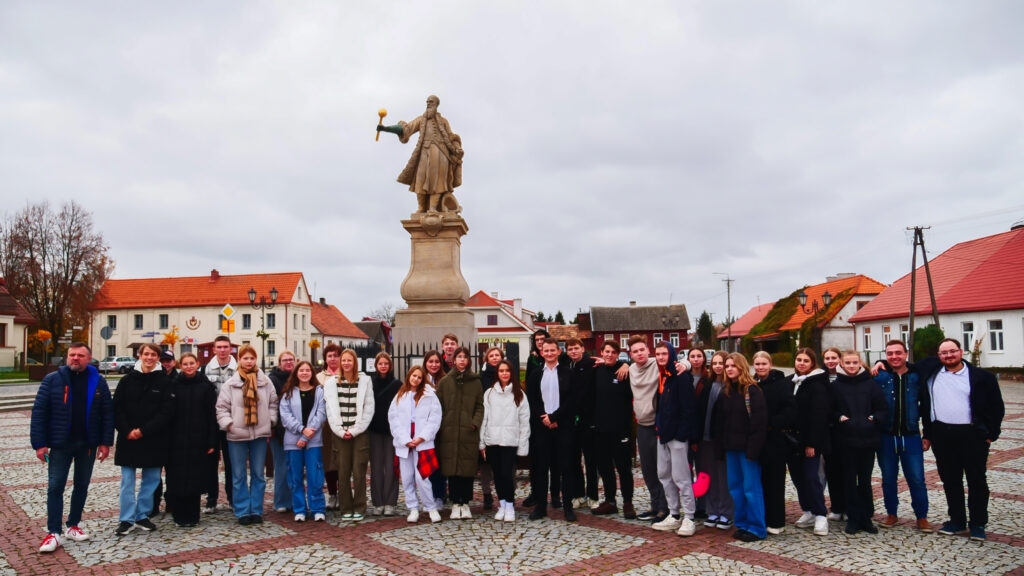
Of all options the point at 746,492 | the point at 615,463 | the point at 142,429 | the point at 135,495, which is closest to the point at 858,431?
the point at 746,492

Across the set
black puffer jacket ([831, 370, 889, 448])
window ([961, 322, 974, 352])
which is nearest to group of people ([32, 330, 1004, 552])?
black puffer jacket ([831, 370, 889, 448])

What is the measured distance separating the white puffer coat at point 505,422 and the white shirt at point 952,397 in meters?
3.55

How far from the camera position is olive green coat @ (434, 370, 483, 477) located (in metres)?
6.36

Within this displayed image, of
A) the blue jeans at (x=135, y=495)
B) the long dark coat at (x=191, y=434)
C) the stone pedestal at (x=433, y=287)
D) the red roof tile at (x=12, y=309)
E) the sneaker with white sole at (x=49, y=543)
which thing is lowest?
the sneaker with white sole at (x=49, y=543)

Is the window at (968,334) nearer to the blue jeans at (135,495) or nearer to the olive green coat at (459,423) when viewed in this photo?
the olive green coat at (459,423)

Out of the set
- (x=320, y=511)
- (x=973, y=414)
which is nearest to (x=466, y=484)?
(x=320, y=511)

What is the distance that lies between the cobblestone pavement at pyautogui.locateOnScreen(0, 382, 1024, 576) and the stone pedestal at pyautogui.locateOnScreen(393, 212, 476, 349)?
458cm

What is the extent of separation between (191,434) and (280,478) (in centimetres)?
95

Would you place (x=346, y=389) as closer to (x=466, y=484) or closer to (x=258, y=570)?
(x=466, y=484)

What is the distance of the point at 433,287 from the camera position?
Answer: 440 inches

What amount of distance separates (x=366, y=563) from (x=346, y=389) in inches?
75.5

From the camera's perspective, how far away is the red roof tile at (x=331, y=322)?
5810 cm

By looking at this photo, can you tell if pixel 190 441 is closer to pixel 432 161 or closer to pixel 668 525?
pixel 668 525

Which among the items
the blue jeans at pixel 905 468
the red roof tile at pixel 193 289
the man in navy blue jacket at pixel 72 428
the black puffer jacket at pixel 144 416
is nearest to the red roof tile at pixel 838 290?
the red roof tile at pixel 193 289
